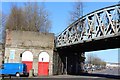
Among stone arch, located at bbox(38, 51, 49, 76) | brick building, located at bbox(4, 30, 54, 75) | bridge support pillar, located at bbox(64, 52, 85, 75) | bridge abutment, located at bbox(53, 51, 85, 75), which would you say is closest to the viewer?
brick building, located at bbox(4, 30, 54, 75)

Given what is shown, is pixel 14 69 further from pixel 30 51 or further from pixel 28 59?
pixel 30 51

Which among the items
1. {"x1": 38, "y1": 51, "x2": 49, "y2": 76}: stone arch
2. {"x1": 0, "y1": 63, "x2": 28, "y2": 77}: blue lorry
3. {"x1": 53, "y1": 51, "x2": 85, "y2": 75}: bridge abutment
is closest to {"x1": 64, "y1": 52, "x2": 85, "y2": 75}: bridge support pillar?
{"x1": 53, "y1": 51, "x2": 85, "y2": 75}: bridge abutment

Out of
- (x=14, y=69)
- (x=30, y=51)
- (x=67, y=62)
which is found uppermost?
(x=30, y=51)

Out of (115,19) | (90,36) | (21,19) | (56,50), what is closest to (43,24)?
(21,19)

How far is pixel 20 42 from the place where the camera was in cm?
6700

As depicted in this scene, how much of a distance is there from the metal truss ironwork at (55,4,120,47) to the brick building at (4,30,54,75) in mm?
3628

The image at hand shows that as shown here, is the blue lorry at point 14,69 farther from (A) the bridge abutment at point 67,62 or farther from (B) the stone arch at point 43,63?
(A) the bridge abutment at point 67,62

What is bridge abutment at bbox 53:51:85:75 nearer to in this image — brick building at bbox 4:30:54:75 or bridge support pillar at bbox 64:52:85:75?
bridge support pillar at bbox 64:52:85:75

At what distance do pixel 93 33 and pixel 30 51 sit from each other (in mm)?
18116

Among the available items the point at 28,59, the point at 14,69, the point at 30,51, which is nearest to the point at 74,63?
the point at 30,51

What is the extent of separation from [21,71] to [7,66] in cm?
289

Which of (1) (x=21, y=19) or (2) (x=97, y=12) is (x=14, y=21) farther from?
(2) (x=97, y=12)

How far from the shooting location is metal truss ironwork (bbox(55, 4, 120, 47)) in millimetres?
48594

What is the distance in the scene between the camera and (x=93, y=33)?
5456 cm
